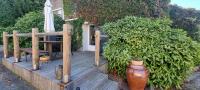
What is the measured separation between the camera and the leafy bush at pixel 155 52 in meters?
5.94

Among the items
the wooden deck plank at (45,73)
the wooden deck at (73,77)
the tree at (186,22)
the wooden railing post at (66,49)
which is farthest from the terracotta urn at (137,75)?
the tree at (186,22)

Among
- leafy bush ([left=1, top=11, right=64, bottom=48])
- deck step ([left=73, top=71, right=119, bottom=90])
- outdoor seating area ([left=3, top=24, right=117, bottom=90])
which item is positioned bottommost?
deck step ([left=73, top=71, right=119, bottom=90])

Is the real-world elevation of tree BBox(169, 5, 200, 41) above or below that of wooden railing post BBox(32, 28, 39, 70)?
above

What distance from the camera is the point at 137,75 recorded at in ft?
17.8

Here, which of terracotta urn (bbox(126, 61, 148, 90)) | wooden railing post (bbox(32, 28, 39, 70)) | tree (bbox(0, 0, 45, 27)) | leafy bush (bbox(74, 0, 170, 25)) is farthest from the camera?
tree (bbox(0, 0, 45, 27))

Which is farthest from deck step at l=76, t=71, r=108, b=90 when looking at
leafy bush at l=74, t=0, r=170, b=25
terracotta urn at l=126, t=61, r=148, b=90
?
leafy bush at l=74, t=0, r=170, b=25

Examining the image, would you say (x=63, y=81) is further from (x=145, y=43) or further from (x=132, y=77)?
(x=145, y=43)

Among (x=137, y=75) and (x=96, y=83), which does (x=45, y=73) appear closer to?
(x=96, y=83)

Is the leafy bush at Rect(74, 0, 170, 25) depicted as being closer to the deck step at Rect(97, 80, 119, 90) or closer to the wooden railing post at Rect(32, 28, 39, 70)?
the wooden railing post at Rect(32, 28, 39, 70)

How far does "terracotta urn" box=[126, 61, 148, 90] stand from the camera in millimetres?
5422

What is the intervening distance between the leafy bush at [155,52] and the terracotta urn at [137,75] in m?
0.31

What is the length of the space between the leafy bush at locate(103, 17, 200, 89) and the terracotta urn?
31 cm

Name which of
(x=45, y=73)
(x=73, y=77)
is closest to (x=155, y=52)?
(x=73, y=77)

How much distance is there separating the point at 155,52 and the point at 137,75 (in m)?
0.96
